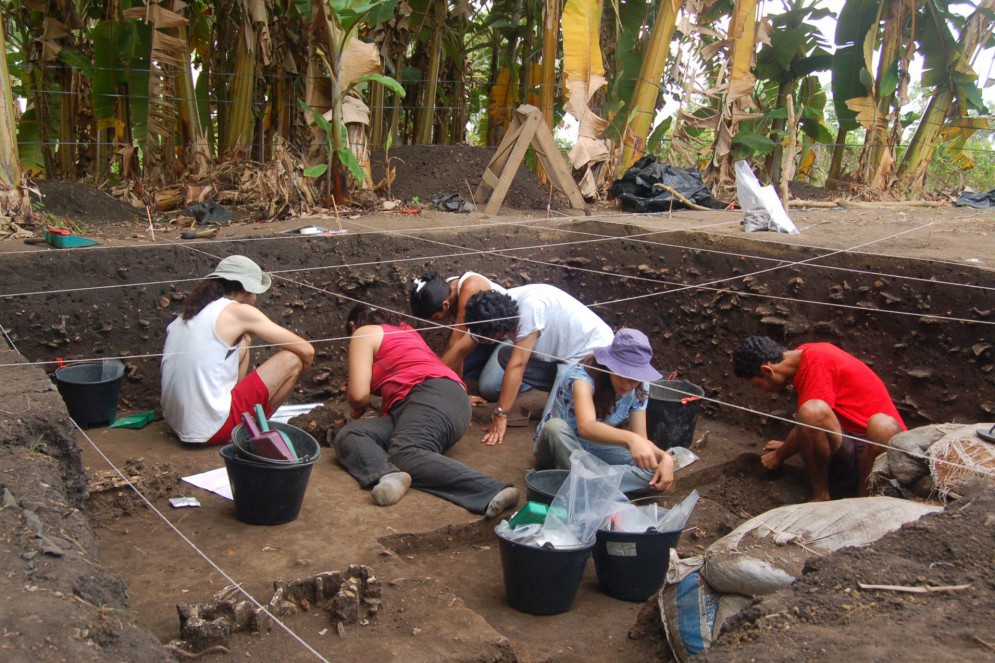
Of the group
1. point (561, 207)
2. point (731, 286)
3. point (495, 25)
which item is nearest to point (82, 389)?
point (731, 286)

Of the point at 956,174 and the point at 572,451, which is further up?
the point at 956,174

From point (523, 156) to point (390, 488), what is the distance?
385 cm

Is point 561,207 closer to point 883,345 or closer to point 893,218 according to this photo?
point 893,218

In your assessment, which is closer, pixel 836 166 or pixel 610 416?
pixel 610 416

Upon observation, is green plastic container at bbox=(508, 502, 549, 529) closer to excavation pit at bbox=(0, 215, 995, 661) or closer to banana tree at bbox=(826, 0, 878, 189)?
excavation pit at bbox=(0, 215, 995, 661)

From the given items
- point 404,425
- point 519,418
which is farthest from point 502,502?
point 519,418

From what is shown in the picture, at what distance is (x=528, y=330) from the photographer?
4469 millimetres

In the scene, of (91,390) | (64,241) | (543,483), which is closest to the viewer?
(543,483)

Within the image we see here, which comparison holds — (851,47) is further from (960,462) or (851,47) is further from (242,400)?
(242,400)

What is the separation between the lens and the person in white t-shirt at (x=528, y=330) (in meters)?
4.30

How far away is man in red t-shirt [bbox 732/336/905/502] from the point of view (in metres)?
3.90

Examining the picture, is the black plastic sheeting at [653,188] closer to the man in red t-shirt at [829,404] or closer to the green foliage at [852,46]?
the green foliage at [852,46]

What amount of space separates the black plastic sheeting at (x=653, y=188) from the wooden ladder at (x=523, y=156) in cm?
73

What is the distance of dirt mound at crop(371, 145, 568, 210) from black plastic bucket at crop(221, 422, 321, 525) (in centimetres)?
500
